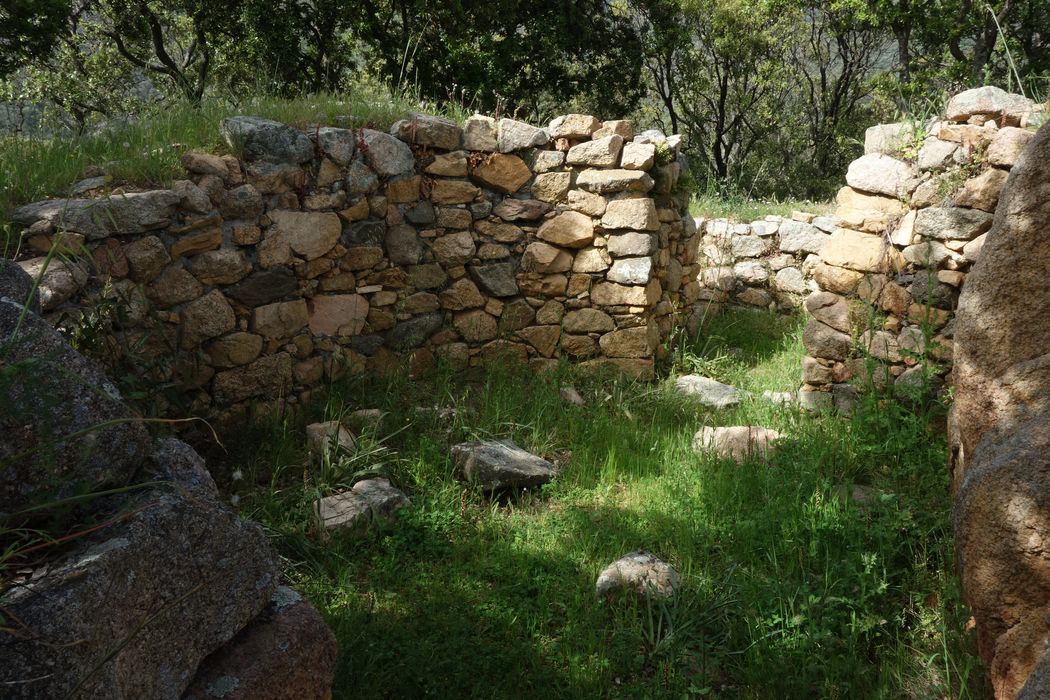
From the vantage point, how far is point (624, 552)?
3.41 meters

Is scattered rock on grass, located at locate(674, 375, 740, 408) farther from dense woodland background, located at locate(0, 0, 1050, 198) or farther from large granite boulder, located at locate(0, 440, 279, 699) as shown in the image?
dense woodland background, located at locate(0, 0, 1050, 198)

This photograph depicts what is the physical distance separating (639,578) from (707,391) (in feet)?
7.77

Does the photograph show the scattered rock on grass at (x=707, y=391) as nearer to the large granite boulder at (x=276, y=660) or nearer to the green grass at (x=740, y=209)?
the green grass at (x=740, y=209)

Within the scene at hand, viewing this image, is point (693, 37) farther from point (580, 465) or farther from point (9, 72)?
point (580, 465)

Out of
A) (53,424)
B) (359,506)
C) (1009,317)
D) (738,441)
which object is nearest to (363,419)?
(359,506)

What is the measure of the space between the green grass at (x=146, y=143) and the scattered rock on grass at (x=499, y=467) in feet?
6.98

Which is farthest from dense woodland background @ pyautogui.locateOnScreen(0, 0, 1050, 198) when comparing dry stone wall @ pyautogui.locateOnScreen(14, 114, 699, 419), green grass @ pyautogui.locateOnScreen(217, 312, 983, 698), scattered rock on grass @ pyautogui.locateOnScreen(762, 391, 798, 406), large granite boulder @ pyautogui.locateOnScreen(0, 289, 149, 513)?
large granite boulder @ pyautogui.locateOnScreen(0, 289, 149, 513)

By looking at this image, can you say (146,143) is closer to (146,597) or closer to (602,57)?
(146,597)

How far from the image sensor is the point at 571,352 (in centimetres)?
546

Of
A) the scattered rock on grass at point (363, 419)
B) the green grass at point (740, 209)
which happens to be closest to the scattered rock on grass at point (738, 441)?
the scattered rock on grass at point (363, 419)

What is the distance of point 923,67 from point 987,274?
49.4 ft

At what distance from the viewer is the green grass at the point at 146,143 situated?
12.5 ft

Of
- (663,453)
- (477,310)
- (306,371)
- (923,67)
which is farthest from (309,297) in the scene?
(923,67)

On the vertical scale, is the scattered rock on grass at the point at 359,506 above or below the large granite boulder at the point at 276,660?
below
